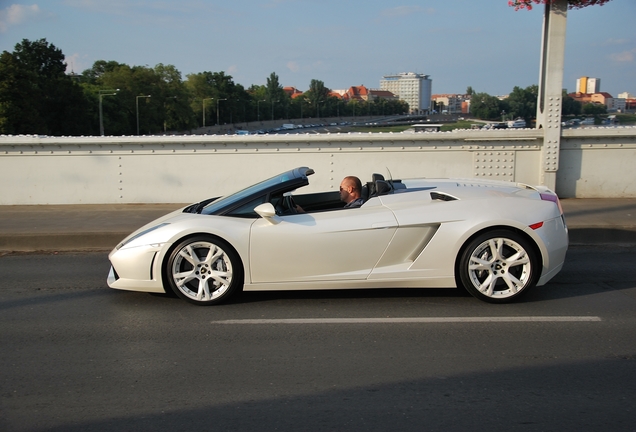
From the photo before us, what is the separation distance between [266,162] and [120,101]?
332 ft

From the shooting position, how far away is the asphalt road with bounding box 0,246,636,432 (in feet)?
11.6

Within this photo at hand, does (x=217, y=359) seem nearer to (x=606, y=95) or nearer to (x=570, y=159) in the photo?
(x=570, y=159)

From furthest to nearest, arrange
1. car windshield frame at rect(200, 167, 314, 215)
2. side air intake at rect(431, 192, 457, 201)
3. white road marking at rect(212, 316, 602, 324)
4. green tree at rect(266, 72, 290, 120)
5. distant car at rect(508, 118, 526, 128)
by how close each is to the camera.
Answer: green tree at rect(266, 72, 290, 120)
distant car at rect(508, 118, 526, 128)
car windshield frame at rect(200, 167, 314, 215)
side air intake at rect(431, 192, 457, 201)
white road marking at rect(212, 316, 602, 324)

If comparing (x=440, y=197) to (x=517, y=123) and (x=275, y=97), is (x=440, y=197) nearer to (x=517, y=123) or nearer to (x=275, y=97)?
(x=517, y=123)

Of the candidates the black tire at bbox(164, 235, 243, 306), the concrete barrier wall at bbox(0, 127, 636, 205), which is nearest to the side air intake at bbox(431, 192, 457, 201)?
the black tire at bbox(164, 235, 243, 306)

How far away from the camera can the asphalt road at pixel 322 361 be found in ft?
11.6

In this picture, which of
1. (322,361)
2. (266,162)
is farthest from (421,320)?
(266,162)

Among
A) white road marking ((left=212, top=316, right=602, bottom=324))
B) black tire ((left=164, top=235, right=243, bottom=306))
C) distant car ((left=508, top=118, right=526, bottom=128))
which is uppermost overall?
distant car ((left=508, top=118, right=526, bottom=128))

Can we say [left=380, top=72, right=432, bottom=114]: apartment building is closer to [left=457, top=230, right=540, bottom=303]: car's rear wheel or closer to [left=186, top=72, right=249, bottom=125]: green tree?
[left=457, top=230, right=540, bottom=303]: car's rear wheel

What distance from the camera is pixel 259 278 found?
5.72 m

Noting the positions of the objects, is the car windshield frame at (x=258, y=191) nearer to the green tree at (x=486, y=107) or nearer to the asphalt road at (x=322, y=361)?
the asphalt road at (x=322, y=361)

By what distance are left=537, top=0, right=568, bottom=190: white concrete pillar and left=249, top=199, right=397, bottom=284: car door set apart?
23.5 feet

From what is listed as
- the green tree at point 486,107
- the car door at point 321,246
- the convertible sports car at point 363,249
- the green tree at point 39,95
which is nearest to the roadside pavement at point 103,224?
the green tree at point 486,107

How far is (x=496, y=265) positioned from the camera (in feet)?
18.6
